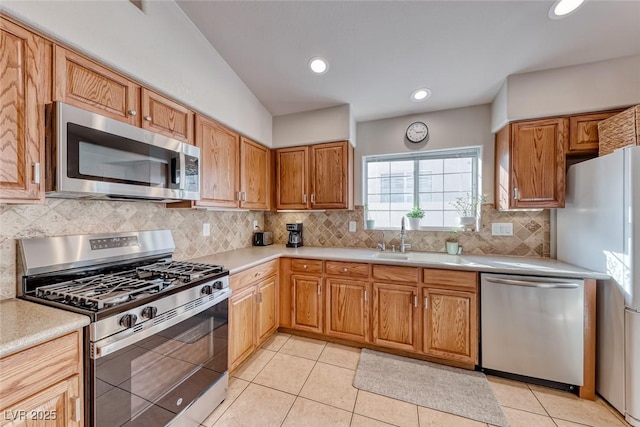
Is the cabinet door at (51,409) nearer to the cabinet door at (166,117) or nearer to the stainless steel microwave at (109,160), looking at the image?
the stainless steel microwave at (109,160)

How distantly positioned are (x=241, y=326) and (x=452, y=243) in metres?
2.22

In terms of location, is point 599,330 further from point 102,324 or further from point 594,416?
point 102,324

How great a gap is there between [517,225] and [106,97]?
348 cm

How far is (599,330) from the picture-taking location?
1.83m

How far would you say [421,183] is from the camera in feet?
9.73

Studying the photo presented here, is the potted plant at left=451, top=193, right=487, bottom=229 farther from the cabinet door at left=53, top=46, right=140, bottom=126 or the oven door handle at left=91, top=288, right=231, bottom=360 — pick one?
the cabinet door at left=53, top=46, right=140, bottom=126

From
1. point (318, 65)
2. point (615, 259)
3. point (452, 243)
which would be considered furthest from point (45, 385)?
point (615, 259)

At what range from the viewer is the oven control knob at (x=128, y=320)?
3.72ft

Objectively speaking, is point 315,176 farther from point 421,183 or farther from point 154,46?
point 154,46

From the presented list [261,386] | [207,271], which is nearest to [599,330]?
[261,386]

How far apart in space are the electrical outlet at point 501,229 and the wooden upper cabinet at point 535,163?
295 millimetres

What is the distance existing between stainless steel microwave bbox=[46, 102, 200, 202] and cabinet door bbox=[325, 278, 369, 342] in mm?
1594

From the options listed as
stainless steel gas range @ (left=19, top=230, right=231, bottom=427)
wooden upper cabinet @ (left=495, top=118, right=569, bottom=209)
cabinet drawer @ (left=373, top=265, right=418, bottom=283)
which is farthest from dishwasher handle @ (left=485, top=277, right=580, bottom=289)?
stainless steel gas range @ (left=19, top=230, right=231, bottom=427)

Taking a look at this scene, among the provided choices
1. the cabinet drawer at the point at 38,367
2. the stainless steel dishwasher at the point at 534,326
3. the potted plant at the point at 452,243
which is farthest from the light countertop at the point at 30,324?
the potted plant at the point at 452,243
